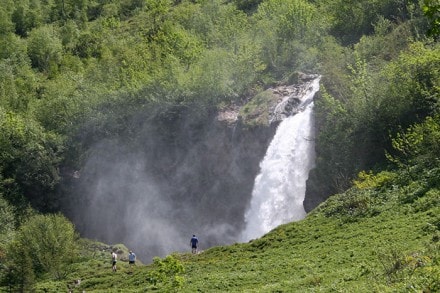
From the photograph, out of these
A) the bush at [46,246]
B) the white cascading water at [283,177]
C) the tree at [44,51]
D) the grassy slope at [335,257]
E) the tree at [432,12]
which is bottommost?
the tree at [432,12]

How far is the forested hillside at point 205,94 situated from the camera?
42.9 metres

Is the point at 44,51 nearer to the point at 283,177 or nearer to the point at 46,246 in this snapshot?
the point at 46,246

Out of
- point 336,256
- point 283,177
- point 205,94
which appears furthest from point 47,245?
point 336,256

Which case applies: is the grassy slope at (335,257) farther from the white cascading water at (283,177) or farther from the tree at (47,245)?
the white cascading water at (283,177)

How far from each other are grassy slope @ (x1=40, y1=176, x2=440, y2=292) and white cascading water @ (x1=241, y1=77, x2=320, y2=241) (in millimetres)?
14663

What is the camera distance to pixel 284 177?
2190 inches

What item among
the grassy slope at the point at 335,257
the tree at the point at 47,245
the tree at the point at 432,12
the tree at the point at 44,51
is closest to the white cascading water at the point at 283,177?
the grassy slope at the point at 335,257

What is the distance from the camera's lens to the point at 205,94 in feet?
217

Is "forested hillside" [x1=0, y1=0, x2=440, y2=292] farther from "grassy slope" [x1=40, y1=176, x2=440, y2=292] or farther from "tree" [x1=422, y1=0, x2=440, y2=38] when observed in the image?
"tree" [x1=422, y1=0, x2=440, y2=38]

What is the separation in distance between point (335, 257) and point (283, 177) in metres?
27.2

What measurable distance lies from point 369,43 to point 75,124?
37.1 metres

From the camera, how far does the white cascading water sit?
54188 mm

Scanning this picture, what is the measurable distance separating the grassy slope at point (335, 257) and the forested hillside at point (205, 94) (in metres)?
1.91

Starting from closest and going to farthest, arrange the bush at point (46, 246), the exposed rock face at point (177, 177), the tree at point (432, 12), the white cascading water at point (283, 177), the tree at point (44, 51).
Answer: the tree at point (432, 12) → the bush at point (46, 246) → the white cascading water at point (283, 177) → the exposed rock face at point (177, 177) → the tree at point (44, 51)
